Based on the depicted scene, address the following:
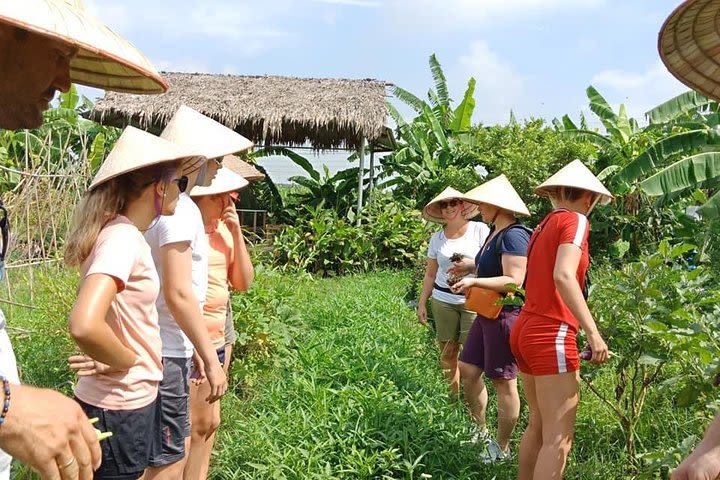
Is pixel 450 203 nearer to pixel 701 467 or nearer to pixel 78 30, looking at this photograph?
pixel 701 467

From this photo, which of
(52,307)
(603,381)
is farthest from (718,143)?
(52,307)

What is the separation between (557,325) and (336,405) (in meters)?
1.71

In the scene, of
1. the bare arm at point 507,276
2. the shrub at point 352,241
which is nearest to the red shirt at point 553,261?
the bare arm at point 507,276

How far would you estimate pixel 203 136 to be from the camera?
11.7ft

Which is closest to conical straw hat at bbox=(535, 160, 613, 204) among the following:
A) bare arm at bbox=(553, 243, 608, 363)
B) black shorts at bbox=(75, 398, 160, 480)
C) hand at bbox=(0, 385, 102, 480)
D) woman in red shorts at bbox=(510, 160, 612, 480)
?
woman in red shorts at bbox=(510, 160, 612, 480)

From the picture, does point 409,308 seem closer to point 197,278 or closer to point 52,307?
point 52,307

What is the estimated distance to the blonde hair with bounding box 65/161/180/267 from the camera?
2.53m

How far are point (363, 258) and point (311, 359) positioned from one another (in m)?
7.88

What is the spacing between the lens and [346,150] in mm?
16125

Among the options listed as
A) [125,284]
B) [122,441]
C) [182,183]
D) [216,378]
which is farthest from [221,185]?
[122,441]

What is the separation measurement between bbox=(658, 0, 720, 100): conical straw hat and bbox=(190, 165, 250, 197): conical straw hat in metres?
2.08

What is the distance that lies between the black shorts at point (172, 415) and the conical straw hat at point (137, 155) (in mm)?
798

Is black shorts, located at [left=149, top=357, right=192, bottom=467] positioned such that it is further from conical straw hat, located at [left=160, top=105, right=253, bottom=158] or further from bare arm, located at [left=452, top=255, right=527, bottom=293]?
bare arm, located at [left=452, top=255, right=527, bottom=293]

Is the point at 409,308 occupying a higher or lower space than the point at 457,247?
lower
